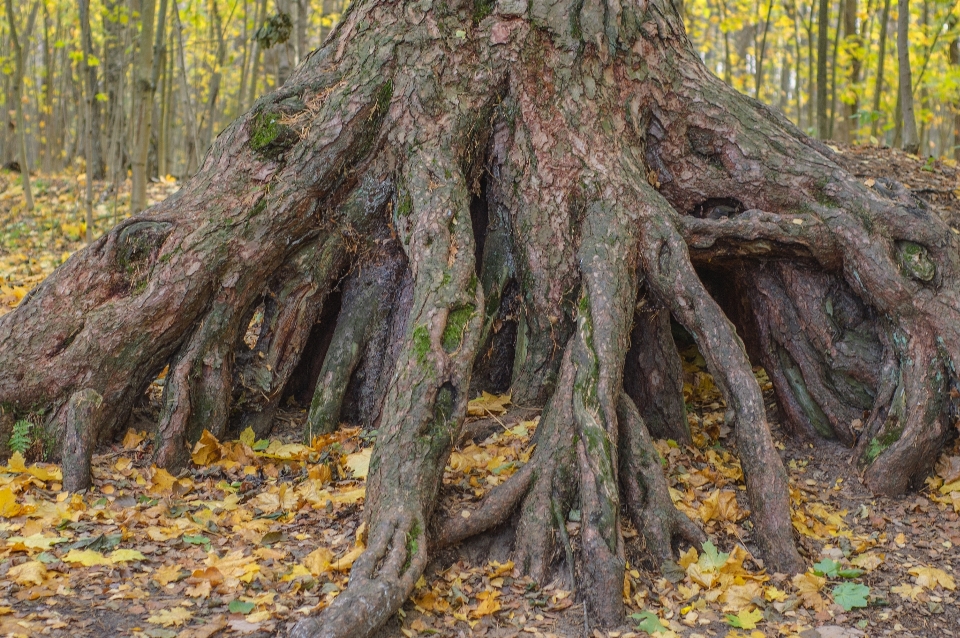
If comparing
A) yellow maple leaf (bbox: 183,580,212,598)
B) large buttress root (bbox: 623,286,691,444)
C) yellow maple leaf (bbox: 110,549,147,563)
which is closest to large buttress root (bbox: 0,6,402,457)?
yellow maple leaf (bbox: 110,549,147,563)

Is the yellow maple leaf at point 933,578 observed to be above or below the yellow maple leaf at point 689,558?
below

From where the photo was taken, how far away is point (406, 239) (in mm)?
4871

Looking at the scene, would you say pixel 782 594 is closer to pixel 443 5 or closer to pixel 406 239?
pixel 406 239

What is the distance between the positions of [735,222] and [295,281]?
282cm

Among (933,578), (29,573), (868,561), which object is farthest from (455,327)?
(933,578)

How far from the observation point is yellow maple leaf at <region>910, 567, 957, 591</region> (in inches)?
148

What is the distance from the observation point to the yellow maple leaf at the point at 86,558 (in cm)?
355

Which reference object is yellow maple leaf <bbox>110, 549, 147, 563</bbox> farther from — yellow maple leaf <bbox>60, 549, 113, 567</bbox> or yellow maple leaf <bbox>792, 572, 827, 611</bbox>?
yellow maple leaf <bbox>792, 572, 827, 611</bbox>

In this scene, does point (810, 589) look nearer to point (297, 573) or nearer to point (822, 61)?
point (297, 573)

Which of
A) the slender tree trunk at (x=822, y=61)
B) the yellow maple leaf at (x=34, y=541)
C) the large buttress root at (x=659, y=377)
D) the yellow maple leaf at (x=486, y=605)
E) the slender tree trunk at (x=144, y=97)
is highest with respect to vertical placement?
the slender tree trunk at (x=822, y=61)

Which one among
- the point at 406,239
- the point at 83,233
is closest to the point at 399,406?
the point at 406,239

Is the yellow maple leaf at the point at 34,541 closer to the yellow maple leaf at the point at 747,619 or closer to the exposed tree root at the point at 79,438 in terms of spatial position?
the exposed tree root at the point at 79,438

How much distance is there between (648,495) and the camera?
13.2ft

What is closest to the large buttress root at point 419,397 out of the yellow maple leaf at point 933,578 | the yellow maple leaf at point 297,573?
the yellow maple leaf at point 297,573
